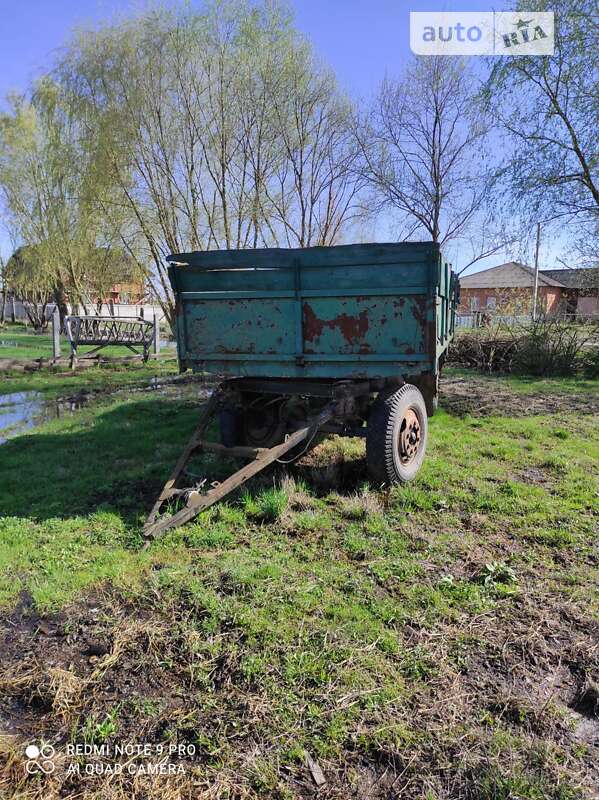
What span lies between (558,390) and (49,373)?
1186 cm

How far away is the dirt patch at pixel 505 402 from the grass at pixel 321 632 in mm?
3465

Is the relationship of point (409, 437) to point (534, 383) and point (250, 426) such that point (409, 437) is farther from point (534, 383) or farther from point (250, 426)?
point (534, 383)

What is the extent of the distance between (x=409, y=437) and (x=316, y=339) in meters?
1.29

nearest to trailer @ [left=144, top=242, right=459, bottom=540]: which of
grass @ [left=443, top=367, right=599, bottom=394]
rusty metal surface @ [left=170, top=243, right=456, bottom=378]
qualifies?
rusty metal surface @ [left=170, top=243, right=456, bottom=378]

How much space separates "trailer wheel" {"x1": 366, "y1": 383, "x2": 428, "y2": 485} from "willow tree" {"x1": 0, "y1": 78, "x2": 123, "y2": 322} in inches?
533

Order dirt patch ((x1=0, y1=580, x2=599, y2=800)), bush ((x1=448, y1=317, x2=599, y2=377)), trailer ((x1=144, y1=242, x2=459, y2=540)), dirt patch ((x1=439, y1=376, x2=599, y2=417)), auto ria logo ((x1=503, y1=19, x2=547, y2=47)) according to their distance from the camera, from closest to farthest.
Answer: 1. dirt patch ((x1=0, y1=580, x2=599, y2=800))
2. trailer ((x1=144, y1=242, x2=459, y2=540))
3. dirt patch ((x1=439, y1=376, x2=599, y2=417))
4. auto ria logo ((x1=503, y1=19, x2=547, y2=47))
5. bush ((x1=448, y1=317, x2=599, y2=377))

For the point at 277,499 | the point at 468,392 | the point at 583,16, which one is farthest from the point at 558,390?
the point at 277,499

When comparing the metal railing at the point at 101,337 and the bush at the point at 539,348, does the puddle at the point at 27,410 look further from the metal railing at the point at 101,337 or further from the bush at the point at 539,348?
the bush at the point at 539,348

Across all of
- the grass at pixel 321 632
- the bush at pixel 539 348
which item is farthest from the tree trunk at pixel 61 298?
the grass at pixel 321 632

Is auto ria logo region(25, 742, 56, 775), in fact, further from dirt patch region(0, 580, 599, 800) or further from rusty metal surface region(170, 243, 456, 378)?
rusty metal surface region(170, 243, 456, 378)

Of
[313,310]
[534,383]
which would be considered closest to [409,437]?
[313,310]

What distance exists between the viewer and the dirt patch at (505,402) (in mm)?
8336

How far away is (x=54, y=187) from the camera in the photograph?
20.6 meters

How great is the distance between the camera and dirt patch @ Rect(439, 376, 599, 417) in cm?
834
